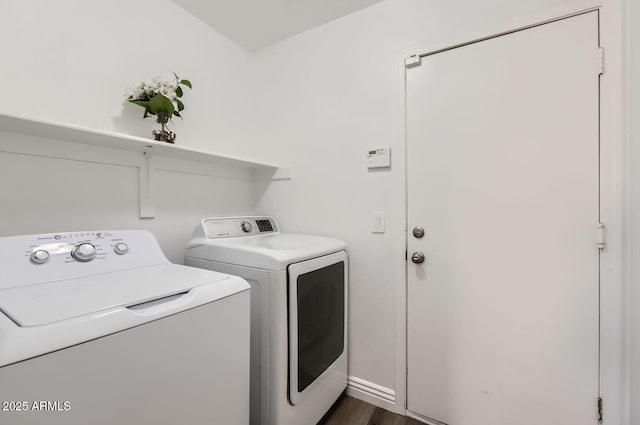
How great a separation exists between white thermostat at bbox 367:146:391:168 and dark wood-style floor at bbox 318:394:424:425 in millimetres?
1420

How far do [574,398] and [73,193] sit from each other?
2.42 m

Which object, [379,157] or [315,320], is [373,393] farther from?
[379,157]

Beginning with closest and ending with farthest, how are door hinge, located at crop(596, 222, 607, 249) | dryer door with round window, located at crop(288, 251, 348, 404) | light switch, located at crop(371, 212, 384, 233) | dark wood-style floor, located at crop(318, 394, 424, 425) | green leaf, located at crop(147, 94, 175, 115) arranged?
door hinge, located at crop(596, 222, 607, 249)
dryer door with round window, located at crop(288, 251, 348, 404)
green leaf, located at crop(147, 94, 175, 115)
dark wood-style floor, located at crop(318, 394, 424, 425)
light switch, located at crop(371, 212, 384, 233)

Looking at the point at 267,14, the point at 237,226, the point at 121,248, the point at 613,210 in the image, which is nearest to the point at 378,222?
the point at 237,226

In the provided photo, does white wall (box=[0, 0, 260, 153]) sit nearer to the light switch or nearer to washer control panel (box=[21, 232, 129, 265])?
washer control panel (box=[21, 232, 129, 265])

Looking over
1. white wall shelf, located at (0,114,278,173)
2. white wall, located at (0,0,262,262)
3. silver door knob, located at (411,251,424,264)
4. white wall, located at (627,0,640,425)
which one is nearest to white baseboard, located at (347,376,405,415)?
silver door knob, located at (411,251,424,264)

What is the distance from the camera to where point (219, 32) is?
6.31 feet

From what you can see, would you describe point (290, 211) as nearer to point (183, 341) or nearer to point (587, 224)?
point (183, 341)

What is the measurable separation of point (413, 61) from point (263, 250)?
1.30 metres

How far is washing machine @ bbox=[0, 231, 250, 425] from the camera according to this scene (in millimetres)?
565

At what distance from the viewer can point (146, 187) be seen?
150 centimetres

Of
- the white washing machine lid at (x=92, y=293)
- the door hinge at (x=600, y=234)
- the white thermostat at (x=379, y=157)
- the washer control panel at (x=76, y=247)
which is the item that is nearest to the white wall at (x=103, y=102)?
the washer control panel at (x=76, y=247)

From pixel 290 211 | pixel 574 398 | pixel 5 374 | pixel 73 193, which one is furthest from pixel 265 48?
pixel 574 398

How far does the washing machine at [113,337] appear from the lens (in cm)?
56
